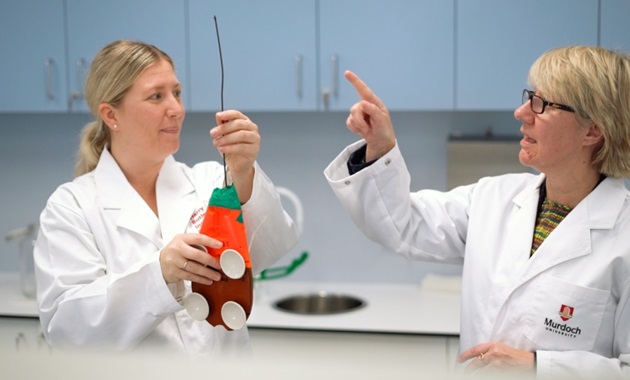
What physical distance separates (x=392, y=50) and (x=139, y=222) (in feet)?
4.80

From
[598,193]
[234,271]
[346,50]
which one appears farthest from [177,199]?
[346,50]

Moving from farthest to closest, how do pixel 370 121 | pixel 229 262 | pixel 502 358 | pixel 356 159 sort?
pixel 356 159
pixel 370 121
pixel 502 358
pixel 229 262

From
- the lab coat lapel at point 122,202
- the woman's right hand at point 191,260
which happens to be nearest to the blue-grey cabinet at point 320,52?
the lab coat lapel at point 122,202

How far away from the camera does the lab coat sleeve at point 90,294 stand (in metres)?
1.34

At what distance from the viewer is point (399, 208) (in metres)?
1.50

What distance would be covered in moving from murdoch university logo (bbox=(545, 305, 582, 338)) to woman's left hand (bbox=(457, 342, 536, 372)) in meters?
0.07

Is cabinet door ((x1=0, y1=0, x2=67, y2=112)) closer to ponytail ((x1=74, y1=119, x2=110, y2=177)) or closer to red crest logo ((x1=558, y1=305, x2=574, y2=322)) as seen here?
ponytail ((x1=74, y1=119, x2=110, y2=177))

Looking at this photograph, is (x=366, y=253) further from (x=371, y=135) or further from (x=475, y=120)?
(x=371, y=135)

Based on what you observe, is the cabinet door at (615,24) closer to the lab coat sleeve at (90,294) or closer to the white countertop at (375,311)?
the white countertop at (375,311)

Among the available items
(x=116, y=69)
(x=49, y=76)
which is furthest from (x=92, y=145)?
(x=49, y=76)

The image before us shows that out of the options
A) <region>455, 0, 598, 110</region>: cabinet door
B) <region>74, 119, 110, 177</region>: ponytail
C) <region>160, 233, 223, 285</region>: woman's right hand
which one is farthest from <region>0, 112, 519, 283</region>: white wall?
<region>160, 233, 223, 285</region>: woman's right hand

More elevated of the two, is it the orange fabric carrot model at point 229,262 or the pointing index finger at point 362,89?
the pointing index finger at point 362,89

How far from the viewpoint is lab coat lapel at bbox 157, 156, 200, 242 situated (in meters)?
1.56

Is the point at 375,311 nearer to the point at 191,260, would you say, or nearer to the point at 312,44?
the point at 312,44
